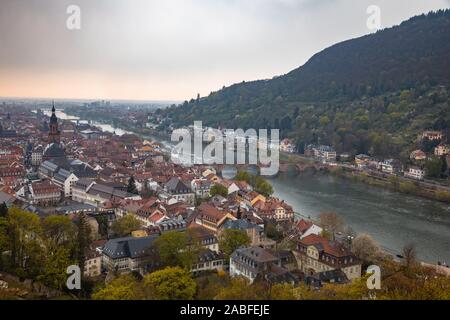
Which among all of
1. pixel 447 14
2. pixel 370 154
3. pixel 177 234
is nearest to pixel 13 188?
pixel 177 234

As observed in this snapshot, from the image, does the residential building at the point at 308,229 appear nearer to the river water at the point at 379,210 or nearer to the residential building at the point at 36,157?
the river water at the point at 379,210

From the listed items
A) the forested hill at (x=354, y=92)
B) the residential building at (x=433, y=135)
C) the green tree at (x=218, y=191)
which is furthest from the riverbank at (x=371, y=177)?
the green tree at (x=218, y=191)

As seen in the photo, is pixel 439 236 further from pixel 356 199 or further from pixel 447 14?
pixel 447 14

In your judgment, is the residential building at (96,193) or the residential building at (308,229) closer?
the residential building at (308,229)

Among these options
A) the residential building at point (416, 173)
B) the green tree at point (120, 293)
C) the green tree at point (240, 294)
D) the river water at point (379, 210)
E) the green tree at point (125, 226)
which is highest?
the green tree at point (240, 294)

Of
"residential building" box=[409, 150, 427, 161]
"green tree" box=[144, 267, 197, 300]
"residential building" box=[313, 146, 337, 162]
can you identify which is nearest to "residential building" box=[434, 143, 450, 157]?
"residential building" box=[409, 150, 427, 161]
